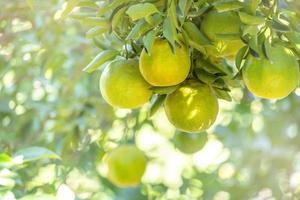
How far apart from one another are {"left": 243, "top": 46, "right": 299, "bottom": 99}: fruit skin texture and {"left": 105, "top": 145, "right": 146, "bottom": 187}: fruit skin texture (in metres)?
1.10

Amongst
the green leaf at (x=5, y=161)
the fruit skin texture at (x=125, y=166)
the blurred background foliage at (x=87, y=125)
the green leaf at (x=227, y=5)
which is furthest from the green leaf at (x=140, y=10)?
the blurred background foliage at (x=87, y=125)

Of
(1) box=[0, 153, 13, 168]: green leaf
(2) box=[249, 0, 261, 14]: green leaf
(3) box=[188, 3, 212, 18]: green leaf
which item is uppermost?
(2) box=[249, 0, 261, 14]: green leaf

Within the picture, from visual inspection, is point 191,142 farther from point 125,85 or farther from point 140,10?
point 140,10

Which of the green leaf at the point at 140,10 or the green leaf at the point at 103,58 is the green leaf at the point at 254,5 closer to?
the green leaf at the point at 140,10

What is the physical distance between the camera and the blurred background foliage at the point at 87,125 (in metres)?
2.81

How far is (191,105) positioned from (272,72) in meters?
0.19

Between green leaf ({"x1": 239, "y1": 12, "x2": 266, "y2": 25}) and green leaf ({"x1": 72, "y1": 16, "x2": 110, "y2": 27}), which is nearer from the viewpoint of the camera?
green leaf ({"x1": 239, "y1": 12, "x2": 266, "y2": 25})

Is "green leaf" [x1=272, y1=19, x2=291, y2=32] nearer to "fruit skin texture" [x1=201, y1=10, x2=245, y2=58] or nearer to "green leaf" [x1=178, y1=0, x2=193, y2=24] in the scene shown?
"fruit skin texture" [x1=201, y1=10, x2=245, y2=58]

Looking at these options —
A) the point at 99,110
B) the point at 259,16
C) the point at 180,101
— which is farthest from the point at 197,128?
the point at 99,110

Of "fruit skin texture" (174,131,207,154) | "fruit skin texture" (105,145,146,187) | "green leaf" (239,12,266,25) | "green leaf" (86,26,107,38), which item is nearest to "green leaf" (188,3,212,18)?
"green leaf" (239,12,266,25)

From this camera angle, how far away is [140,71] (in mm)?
1458

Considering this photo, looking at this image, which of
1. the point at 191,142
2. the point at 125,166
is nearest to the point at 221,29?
the point at 191,142

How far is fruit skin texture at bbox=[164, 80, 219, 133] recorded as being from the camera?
1.45m

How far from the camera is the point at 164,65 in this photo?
139cm
